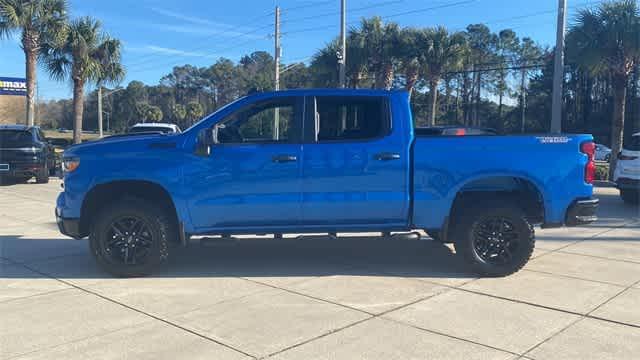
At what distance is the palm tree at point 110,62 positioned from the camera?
28.4m

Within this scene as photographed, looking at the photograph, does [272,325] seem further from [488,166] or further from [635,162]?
[635,162]

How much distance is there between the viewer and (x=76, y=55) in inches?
1055

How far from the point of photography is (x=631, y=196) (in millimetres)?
12805

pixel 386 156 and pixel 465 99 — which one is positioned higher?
pixel 465 99

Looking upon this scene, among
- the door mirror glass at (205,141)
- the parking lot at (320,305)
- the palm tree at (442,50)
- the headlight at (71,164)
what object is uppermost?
the palm tree at (442,50)

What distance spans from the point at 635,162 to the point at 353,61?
69.4 ft

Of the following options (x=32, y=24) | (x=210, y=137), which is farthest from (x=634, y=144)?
(x=32, y=24)

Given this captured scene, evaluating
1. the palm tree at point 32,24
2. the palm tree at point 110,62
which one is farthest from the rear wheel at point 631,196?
the palm tree at point 110,62

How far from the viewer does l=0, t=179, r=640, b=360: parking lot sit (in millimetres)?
4250

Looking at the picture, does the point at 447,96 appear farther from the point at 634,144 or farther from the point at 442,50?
the point at 634,144

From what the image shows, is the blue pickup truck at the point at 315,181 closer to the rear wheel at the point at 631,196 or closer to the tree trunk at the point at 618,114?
the rear wheel at the point at 631,196

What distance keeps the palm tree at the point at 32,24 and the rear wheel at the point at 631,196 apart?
902 inches

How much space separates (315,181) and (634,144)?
9414mm

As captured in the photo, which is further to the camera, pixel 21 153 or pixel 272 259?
pixel 21 153
